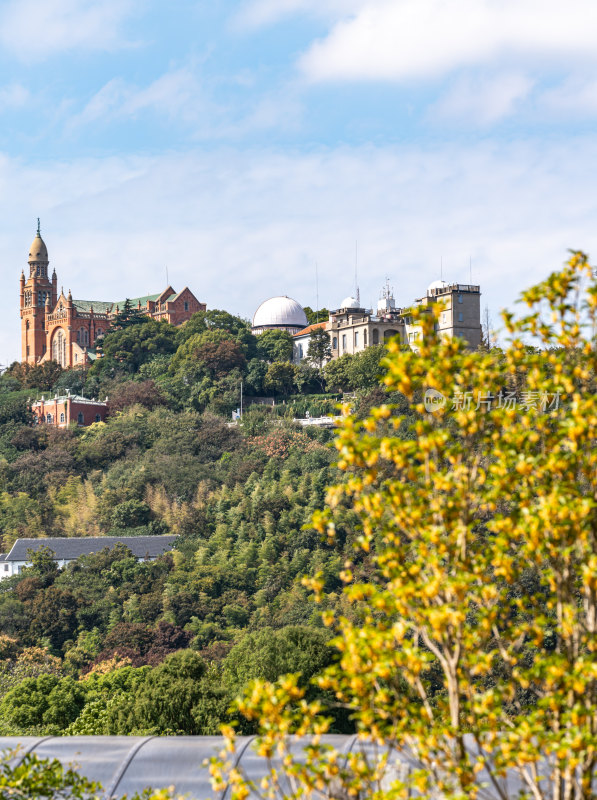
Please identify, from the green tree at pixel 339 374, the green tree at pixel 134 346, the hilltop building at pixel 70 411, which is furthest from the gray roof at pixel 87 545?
the green tree at pixel 134 346

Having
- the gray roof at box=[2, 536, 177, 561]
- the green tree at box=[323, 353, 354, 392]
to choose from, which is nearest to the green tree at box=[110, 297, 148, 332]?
the green tree at box=[323, 353, 354, 392]

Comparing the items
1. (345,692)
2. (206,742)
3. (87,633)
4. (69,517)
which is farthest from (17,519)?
(345,692)

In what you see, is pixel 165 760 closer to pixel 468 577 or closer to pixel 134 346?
pixel 468 577

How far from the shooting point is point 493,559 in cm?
630

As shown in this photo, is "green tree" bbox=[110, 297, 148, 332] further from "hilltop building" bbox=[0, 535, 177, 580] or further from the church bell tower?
"hilltop building" bbox=[0, 535, 177, 580]

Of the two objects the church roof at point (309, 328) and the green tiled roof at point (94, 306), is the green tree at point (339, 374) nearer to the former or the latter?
the church roof at point (309, 328)

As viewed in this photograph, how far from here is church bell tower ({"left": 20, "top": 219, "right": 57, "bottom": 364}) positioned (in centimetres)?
6706

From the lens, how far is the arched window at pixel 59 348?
65.6 meters

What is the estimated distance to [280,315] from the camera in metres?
65.1

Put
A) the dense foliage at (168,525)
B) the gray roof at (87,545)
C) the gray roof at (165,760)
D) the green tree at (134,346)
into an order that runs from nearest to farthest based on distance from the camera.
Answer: the gray roof at (165,760), the dense foliage at (168,525), the gray roof at (87,545), the green tree at (134,346)

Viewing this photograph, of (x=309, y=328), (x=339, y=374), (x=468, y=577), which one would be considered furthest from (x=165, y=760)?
(x=309, y=328)

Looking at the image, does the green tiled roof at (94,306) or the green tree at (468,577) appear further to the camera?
the green tiled roof at (94,306)

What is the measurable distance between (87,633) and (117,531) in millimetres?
8586

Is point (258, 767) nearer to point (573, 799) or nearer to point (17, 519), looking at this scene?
point (573, 799)
